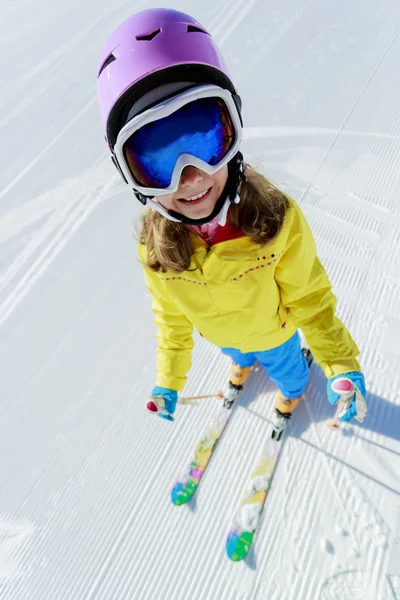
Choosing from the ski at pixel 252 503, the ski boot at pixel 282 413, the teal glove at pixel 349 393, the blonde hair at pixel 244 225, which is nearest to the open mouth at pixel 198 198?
the blonde hair at pixel 244 225

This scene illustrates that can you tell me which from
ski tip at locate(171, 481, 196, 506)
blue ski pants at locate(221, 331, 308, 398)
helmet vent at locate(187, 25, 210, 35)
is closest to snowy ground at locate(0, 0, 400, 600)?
ski tip at locate(171, 481, 196, 506)

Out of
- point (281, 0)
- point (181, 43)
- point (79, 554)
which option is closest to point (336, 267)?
point (181, 43)

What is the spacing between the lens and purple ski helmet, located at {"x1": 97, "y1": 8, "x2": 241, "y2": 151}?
1206mm

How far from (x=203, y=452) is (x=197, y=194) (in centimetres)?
135

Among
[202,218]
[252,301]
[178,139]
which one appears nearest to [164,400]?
[252,301]

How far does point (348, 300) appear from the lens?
2555mm

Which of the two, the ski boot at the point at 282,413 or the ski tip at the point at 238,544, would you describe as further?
the ski boot at the point at 282,413

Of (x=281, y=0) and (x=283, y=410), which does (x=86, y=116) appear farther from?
(x=283, y=410)

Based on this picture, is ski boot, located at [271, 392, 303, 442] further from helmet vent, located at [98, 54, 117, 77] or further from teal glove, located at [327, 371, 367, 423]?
helmet vent, located at [98, 54, 117, 77]

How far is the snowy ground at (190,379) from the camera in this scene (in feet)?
6.37

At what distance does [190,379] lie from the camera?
2484 millimetres

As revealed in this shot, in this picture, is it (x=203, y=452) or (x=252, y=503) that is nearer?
(x=252, y=503)

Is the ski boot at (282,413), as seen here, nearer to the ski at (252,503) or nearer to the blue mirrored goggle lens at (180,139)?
the ski at (252,503)

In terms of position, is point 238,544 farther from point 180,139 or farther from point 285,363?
point 180,139
